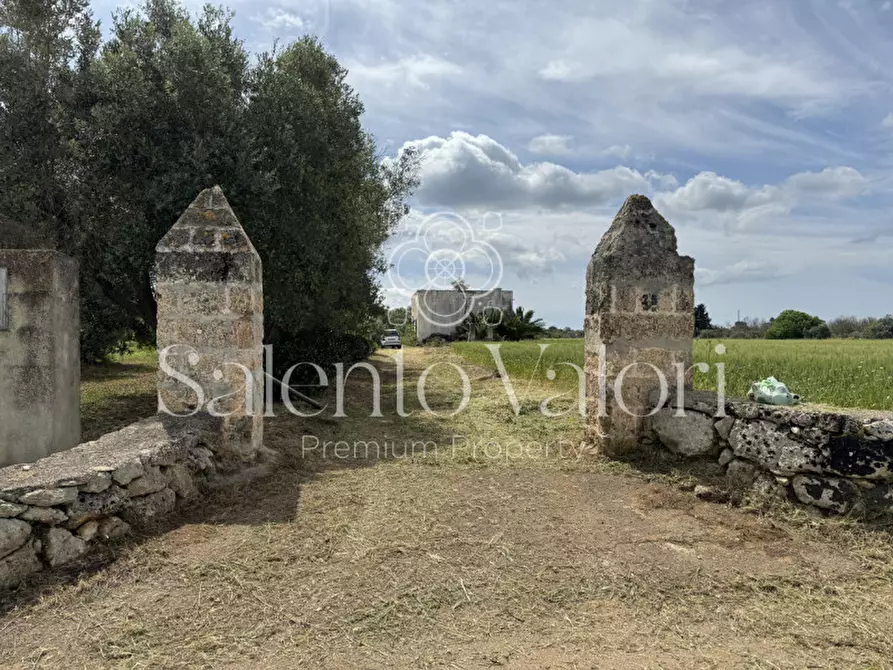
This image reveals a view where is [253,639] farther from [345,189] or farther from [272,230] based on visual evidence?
[345,189]

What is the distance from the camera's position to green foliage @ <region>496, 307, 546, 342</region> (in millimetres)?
32438

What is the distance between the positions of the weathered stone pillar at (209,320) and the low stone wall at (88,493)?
1.85 feet

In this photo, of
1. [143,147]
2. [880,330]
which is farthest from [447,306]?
[143,147]

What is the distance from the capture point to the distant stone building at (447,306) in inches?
1642

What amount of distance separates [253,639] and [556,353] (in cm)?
1522

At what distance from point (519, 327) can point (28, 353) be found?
2772 centimetres

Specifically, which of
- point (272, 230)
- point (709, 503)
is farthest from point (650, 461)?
point (272, 230)

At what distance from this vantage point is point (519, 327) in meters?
32.4

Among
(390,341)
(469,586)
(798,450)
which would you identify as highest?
(390,341)

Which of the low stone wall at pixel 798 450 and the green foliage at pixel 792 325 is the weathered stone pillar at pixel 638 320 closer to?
the low stone wall at pixel 798 450

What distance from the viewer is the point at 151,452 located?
14.6 ft

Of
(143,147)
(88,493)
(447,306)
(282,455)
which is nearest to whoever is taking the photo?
(88,493)

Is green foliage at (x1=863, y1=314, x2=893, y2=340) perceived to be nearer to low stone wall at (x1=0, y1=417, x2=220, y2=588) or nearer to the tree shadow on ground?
the tree shadow on ground

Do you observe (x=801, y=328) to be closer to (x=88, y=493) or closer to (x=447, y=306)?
(x=447, y=306)
